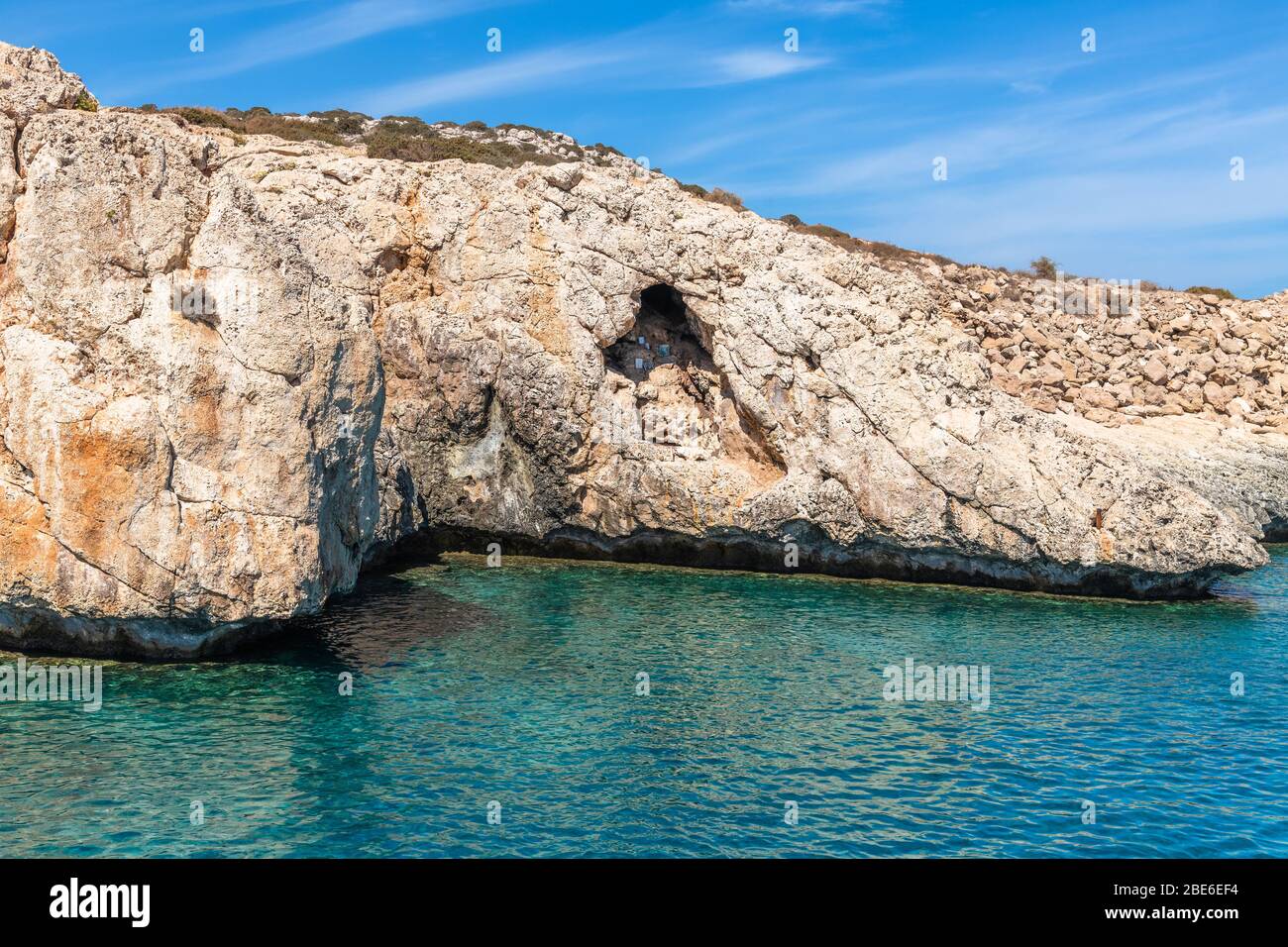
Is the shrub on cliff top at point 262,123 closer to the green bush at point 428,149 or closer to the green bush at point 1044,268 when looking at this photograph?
the green bush at point 428,149

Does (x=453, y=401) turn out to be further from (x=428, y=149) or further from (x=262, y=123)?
(x=262, y=123)

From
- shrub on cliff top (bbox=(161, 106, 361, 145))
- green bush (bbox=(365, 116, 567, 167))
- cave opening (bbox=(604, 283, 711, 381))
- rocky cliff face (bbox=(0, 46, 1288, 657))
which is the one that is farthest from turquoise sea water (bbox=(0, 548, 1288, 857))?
shrub on cliff top (bbox=(161, 106, 361, 145))

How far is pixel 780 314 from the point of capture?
37625 millimetres

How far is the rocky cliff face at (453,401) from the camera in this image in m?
22.6

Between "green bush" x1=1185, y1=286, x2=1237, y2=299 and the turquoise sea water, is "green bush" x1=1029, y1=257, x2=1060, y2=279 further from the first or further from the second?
the turquoise sea water

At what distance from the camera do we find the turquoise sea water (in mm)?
16016

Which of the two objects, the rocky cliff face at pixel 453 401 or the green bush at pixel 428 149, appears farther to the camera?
the green bush at pixel 428 149

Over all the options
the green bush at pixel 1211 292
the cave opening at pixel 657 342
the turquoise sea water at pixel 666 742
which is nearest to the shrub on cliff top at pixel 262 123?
the cave opening at pixel 657 342

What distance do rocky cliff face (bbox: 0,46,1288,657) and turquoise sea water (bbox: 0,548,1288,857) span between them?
3.15 meters

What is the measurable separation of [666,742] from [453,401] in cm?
2142

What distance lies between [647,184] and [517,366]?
33.0 ft

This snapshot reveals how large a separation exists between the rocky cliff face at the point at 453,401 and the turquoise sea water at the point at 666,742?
3145 millimetres

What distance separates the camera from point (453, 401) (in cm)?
3831

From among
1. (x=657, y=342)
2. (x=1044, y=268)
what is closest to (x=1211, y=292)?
(x=1044, y=268)
